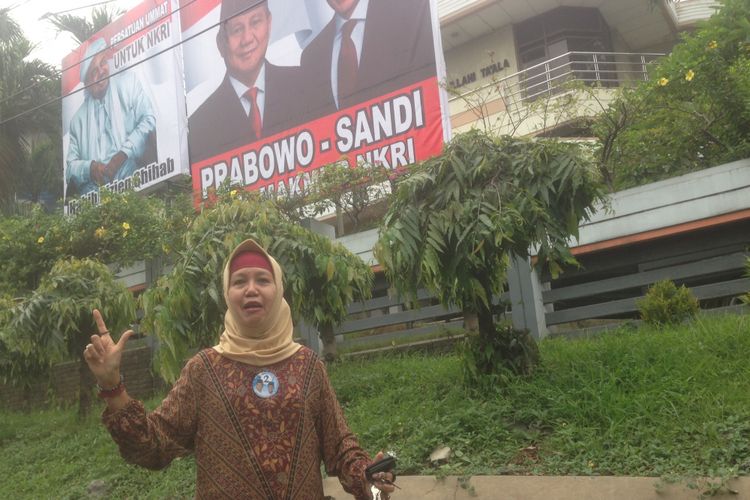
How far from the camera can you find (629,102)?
8859 millimetres

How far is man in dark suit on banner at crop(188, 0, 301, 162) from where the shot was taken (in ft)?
47.6

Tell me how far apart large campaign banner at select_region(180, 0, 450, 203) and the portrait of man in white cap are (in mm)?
1870

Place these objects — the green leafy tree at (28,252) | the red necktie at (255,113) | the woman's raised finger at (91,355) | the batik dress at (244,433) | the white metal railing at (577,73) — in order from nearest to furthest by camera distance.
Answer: the woman's raised finger at (91,355)
the batik dress at (244,433)
the green leafy tree at (28,252)
the white metal railing at (577,73)
the red necktie at (255,113)

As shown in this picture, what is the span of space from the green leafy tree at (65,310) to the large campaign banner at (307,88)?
2946 mm

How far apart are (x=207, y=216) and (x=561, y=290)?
410 centimetres

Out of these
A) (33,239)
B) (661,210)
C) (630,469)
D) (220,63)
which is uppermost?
(220,63)

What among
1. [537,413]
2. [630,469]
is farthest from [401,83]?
[630,469]

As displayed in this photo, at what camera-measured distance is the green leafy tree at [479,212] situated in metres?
5.26

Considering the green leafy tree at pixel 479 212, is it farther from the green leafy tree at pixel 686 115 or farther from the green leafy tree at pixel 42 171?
the green leafy tree at pixel 42 171

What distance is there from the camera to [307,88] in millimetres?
14094

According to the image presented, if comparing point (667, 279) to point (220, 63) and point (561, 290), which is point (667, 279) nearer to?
point (561, 290)

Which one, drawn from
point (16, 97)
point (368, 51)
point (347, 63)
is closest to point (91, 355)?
point (368, 51)

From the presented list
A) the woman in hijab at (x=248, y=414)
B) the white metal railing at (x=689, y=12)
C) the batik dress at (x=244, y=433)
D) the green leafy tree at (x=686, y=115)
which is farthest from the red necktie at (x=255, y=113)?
the batik dress at (x=244, y=433)

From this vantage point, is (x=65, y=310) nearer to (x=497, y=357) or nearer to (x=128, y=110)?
(x=497, y=357)
